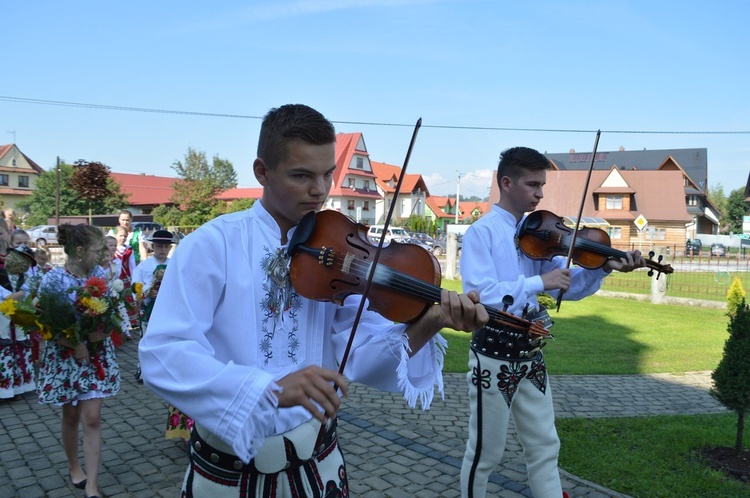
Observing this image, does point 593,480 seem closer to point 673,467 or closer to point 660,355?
point 673,467

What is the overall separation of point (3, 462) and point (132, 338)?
5626 millimetres

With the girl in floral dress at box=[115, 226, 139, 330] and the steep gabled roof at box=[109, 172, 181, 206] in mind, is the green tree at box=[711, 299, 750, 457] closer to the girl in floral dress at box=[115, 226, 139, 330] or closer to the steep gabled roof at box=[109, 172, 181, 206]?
the girl in floral dress at box=[115, 226, 139, 330]

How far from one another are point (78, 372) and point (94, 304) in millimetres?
562

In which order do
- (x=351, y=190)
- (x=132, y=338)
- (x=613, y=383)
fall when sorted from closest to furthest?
(x=613, y=383) < (x=132, y=338) < (x=351, y=190)

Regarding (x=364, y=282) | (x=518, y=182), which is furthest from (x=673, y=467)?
(x=364, y=282)

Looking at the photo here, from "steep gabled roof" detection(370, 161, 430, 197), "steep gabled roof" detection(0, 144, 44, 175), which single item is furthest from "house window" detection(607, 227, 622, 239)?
"steep gabled roof" detection(0, 144, 44, 175)

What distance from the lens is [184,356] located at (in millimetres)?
1612

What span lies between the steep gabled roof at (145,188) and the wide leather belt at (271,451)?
60352 millimetres

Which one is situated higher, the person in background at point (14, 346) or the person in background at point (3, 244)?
the person in background at point (3, 244)

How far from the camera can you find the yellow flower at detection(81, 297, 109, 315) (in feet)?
14.0

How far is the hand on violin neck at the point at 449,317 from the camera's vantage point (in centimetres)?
189

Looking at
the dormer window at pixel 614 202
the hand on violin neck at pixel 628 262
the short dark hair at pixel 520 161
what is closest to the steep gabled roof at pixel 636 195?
the dormer window at pixel 614 202

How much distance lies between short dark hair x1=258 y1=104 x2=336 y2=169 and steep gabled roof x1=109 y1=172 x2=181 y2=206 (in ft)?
197

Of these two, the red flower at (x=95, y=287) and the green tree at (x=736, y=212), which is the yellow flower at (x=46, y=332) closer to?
the red flower at (x=95, y=287)
